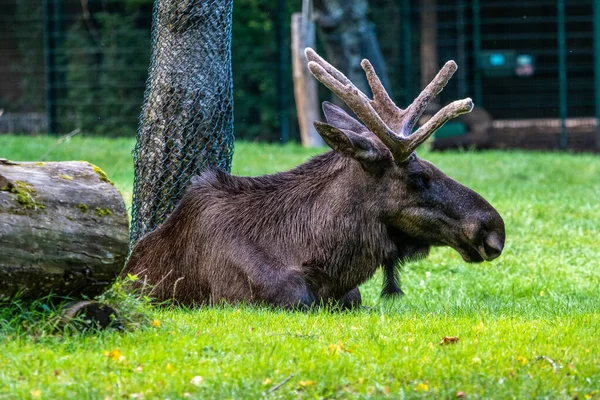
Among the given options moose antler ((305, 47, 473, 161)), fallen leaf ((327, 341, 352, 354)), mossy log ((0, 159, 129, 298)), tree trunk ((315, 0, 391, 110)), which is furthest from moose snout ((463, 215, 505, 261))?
tree trunk ((315, 0, 391, 110))

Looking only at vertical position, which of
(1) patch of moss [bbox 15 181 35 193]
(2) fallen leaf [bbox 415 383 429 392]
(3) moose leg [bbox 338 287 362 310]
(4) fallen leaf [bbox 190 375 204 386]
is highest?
(1) patch of moss [bbox 15 181 35 193]

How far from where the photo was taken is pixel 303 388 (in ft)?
15.5

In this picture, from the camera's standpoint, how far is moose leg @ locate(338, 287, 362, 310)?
23.9 ft

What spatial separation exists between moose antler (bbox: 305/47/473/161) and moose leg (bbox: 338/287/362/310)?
40.9 inches

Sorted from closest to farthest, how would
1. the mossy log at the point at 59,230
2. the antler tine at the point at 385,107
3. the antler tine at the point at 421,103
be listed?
the mossy log at the point at 59,230 < the antler tine at the point at 421,103 < the antler tine at the point at 385,107

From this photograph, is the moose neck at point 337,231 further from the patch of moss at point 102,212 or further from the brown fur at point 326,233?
the patch of moss at point 102,212

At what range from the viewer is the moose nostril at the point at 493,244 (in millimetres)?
6953

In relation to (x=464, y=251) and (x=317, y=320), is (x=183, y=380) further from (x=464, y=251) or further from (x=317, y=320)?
(x=464, y=251)

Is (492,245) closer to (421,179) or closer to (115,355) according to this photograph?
(421,179)

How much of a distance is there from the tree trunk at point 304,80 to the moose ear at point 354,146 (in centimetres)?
1082

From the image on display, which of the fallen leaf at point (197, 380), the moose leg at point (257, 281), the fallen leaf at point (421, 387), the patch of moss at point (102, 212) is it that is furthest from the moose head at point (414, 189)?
the fallen leaf at point (197, 380)

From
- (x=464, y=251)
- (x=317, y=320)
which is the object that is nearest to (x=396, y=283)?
(x=464, y=251)

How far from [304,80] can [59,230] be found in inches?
518

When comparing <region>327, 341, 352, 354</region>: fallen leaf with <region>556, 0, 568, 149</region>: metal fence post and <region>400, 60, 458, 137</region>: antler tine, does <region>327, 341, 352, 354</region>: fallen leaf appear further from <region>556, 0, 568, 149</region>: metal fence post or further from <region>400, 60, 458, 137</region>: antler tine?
<region>556, 0, 568, 149</region>: metal fence post
